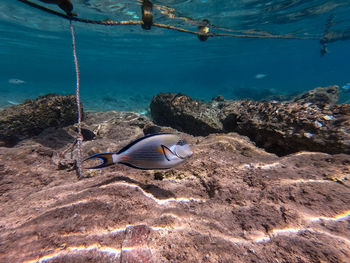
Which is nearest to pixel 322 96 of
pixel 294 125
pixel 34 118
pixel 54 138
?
pixel 294 125

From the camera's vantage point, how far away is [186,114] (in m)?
5.64

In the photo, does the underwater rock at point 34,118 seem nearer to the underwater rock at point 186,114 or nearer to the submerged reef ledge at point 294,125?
the underwater rock at point 186,114

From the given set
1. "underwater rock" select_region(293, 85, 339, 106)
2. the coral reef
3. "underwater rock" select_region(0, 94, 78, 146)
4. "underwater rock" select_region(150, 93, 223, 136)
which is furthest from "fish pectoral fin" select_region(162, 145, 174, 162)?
"underwater rock" select_region(293, 85, 339, 106)

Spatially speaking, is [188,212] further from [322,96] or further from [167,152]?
[322,96]

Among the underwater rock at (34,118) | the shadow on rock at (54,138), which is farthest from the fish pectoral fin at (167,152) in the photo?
the underwater rock at (34,118)

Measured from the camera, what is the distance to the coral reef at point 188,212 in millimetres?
1173

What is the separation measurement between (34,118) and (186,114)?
4429 millimetres

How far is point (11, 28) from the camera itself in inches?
936

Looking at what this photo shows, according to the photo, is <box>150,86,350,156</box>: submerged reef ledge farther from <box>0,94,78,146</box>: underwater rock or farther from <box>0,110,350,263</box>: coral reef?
<box>0,94,78,146</box>: underwater rock

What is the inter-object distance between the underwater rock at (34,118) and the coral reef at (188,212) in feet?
8.26

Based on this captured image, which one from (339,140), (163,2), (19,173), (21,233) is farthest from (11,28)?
(339,140)

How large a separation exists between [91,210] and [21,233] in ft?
1.67

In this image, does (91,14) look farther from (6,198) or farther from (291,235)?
(291,235)

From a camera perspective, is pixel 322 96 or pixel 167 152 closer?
pixel 167 152
